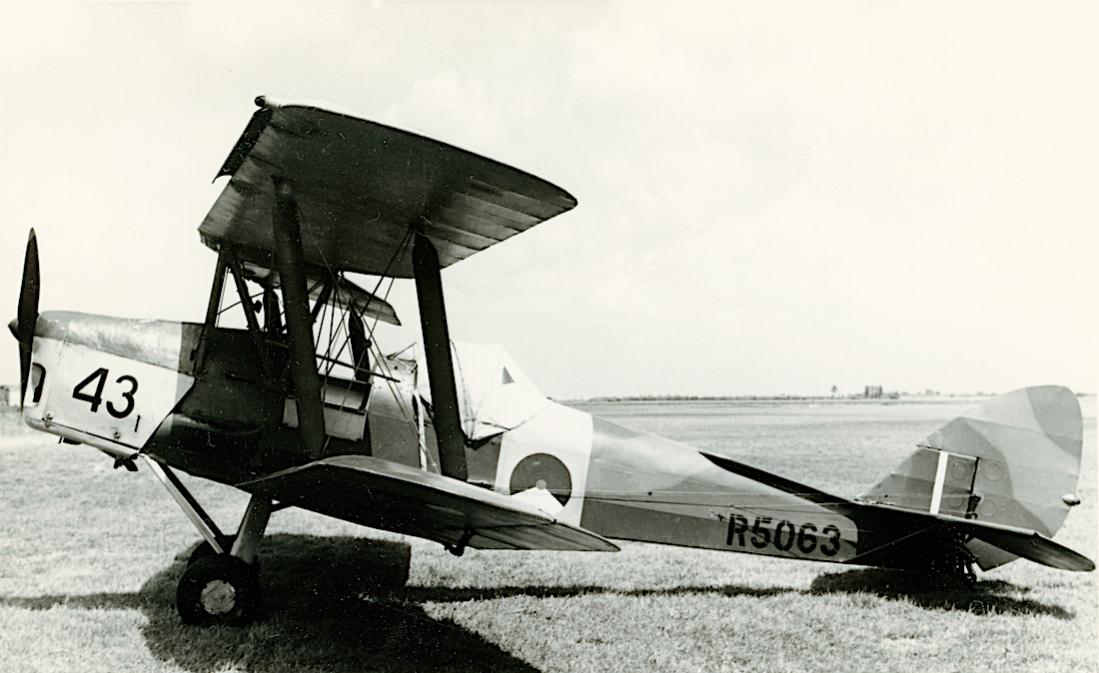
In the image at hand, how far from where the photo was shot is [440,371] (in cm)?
452

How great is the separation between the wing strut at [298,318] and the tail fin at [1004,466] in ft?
14.8

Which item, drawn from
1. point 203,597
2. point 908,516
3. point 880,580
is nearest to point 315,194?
point 203,597

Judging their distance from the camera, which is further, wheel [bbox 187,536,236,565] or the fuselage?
wheel [bbox 187,536,236,565]

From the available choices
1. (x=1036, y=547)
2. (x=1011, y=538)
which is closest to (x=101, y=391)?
(x=1011, y=538)

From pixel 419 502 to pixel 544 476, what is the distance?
75.2 inches

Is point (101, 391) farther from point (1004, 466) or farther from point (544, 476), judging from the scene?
point (1004, 466)

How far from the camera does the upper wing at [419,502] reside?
3.31 metres

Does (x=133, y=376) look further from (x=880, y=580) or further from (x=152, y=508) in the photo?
(x=880, y=580)

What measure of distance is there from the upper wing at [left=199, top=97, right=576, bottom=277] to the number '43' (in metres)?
1.18

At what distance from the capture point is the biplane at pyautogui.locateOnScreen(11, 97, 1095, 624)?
3934 millimetres

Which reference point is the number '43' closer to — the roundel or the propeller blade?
the propeller blade

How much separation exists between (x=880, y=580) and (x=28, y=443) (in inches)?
769

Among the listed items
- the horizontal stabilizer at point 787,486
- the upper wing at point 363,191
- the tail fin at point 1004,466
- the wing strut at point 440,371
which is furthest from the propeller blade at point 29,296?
the tail fin at point 1004,466

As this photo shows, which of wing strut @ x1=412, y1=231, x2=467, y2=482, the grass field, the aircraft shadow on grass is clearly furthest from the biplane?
the grass field
